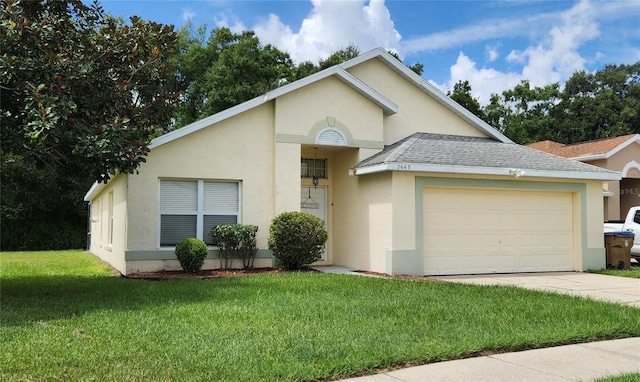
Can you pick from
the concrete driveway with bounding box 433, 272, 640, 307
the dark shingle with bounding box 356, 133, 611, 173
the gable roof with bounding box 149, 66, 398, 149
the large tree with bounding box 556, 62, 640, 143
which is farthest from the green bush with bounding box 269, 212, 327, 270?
the large tree with bounding box 556, 62, 640, 143

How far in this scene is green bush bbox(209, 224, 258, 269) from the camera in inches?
553

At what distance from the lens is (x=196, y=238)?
14.2 metres

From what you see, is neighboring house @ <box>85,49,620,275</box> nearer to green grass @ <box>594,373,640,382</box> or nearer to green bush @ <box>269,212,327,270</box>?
green bush @ <box>269,212,327,270</box>

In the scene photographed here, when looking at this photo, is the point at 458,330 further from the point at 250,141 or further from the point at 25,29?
the point at 250,141

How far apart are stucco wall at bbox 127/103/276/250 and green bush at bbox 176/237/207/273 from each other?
0.91 m

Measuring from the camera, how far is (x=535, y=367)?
18.5ft

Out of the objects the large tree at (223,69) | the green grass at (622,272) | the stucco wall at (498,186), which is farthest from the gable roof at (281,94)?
the large tree at (223,69)

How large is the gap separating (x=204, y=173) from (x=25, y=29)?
6170 millimetres

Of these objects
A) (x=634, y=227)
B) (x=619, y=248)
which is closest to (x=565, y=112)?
(x=634, y=227)

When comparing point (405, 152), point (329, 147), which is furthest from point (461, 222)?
point (329, 147)

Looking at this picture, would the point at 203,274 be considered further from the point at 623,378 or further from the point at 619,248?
the point at 619,248

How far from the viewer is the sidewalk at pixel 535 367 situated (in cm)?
524

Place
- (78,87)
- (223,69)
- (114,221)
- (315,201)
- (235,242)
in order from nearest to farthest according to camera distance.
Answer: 1. (78,87)
2. (235,242)
3. (315,201)
4. (114,221)
5. (223,69)

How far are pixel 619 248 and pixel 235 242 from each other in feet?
36.3
